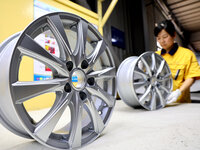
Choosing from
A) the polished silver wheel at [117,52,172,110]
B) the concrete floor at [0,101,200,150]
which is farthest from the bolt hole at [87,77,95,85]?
the polished silver wheel at [117,52,172,110]

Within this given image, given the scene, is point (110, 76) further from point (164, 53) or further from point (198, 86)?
point (198, 86)

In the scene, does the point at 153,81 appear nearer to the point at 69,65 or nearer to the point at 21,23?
the point at 69,65

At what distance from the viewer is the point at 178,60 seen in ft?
6.43

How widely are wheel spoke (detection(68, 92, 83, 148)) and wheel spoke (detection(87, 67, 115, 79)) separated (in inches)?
6.1

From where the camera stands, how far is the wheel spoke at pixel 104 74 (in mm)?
806

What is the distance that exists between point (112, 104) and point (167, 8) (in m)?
6.51

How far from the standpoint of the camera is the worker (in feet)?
6.02

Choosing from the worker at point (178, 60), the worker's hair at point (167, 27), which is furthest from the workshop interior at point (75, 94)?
the worker's hair at point (167, 27)

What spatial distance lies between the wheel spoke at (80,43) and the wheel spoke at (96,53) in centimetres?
6

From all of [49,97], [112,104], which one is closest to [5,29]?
[49,97]

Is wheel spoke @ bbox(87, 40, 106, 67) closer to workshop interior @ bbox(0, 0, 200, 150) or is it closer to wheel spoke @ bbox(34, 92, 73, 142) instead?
workshop interior @ bbox(0, 0, 200, 150)

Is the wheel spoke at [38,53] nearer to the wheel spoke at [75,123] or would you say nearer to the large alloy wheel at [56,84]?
the large alloy wheel at [56,84]

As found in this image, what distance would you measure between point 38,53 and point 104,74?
1.27 feet

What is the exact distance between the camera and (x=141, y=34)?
13.3ft
